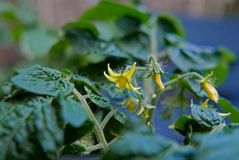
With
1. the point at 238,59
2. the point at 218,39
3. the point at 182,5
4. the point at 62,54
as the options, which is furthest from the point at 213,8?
the point at 62,54

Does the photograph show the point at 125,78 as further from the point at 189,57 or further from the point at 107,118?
the point at 189,57

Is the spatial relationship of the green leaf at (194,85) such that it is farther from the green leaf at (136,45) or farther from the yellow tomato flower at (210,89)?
the green leaf at (136,45)

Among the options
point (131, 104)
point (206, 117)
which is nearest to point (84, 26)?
point (131, 104)

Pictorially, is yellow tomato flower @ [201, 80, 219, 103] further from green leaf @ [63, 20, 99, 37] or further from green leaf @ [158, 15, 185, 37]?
green leaf @ [158, 15, 185, 37]

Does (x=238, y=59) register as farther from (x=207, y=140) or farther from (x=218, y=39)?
(x=207, y=140)

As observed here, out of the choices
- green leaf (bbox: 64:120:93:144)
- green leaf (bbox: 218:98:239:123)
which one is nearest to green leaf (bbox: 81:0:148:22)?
green leaf (bbox: 218:98:239:123)
